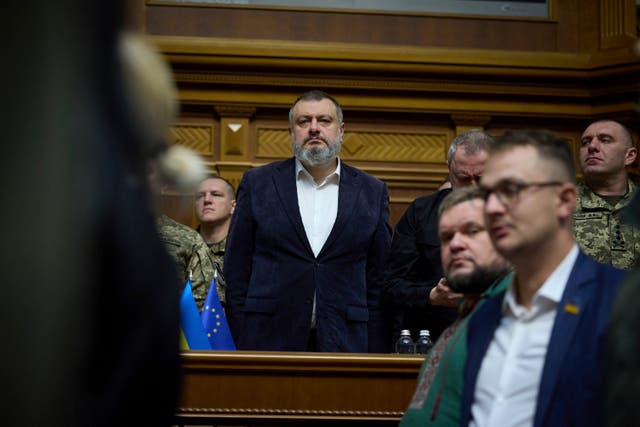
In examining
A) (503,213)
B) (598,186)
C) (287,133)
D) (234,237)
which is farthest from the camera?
(287,133)

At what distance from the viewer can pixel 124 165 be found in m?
1.25

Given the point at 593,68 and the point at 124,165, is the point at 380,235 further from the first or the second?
the point at 124,165

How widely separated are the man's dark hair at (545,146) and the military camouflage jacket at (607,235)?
6.74ft

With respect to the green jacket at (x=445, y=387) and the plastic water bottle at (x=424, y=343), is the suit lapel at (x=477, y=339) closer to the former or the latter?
the green jacket at (x=445, y=387)

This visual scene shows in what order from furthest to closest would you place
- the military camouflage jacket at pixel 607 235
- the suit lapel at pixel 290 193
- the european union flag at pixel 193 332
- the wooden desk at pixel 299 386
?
1. the military camouflage jacket at pixel 607 235
2. the suit lapel at pixel 290 193
3. the european union flag at pixel 193 332
4. the wooden desk at pixel 299 386

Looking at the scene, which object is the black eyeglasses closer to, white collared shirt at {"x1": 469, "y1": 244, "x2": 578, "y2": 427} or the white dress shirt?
white collared shirt at {"x1": 469, "y1": 244, "x2": 578, "y2": 427}

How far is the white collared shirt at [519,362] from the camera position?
7.00 feet

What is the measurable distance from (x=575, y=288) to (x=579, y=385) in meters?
0.21

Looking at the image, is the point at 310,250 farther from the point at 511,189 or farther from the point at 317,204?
the point at 511,189

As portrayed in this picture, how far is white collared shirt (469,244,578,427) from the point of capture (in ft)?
7.00

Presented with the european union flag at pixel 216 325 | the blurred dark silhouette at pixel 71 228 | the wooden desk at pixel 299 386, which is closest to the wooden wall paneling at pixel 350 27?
the european union flag at pixel 216 325

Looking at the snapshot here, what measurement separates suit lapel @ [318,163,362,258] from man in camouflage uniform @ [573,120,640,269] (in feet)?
3.22

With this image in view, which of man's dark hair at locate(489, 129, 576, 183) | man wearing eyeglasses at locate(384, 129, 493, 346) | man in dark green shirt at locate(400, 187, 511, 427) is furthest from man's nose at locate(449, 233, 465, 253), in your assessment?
man wearing eyeglasses at locate(384, 129, 493, 346)

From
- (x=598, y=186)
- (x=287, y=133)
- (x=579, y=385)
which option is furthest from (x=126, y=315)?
(x=287, y=133)
